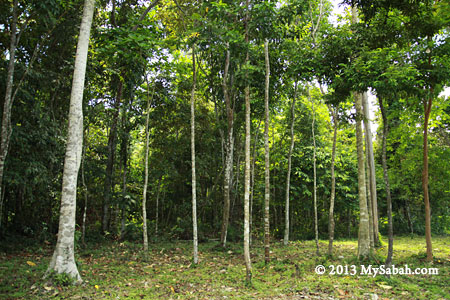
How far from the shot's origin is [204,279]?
6.02 m

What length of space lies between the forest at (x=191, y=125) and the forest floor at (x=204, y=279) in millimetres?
47

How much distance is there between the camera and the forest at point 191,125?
556 centimetres

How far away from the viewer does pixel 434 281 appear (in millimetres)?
5742

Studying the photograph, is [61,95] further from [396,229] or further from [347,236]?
[396,229]

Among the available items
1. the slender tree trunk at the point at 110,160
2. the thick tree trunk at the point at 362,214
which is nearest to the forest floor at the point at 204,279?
the thick tree trunk at the point at 362,214

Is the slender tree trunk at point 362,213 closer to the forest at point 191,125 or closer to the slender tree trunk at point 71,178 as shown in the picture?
the forest at point 191,125

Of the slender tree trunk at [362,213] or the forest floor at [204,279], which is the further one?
the slender tree trunk at [362,213]

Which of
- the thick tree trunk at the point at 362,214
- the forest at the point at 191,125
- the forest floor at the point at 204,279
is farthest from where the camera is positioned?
the thick tree trunk at the point at 362,214

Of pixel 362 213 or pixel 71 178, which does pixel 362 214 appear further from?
pixel 71 178

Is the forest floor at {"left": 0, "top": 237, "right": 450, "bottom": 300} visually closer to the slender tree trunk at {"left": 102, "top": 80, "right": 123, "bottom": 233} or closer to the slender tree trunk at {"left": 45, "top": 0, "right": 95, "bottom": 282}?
the slender tree trunk at {"left": 45, "top": 0, "right": 95, "bottom": 282}

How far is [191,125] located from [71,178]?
148 inches

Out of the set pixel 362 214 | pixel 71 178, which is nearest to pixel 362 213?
pixel 362 214

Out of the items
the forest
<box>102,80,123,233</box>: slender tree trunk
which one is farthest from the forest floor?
<box>102,80,123,233</box>: slender tree trunk

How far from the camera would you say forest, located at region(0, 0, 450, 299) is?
556 cm
